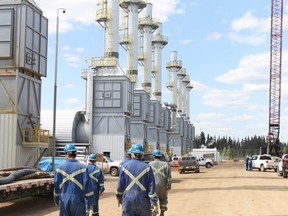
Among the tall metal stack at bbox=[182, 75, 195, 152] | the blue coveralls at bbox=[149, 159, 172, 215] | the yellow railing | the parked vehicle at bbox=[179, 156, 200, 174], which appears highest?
the tall metal stack at bbox=[182, 75, 195, 152]

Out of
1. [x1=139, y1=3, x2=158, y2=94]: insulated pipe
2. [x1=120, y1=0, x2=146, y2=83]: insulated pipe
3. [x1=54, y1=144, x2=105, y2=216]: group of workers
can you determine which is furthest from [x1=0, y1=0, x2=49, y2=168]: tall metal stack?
[x1=139, y1=3, x2=158, y2=94]: insulated pipe

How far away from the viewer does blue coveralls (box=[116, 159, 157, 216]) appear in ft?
25.1

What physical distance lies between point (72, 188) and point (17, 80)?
Result: 15.6 m

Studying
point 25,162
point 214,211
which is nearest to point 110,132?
point 25,162

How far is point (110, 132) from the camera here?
156ft

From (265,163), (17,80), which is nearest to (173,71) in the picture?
(265,163)

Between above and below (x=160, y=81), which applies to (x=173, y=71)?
above

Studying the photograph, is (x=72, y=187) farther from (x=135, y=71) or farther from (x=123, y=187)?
(x=135, y=71)

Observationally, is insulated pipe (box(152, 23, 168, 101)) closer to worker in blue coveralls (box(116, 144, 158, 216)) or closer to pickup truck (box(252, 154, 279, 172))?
pickup truck (box(252, 154, 279, 172))

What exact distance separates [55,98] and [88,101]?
1885 centimetres

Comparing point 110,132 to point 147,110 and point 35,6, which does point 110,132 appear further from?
point 35,6

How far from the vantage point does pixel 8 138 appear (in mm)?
22156

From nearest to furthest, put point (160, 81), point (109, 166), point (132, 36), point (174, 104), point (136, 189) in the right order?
point (136, 189) → point (109, 166) → point (132, 36) → point (160, 81) → point (174, 104)

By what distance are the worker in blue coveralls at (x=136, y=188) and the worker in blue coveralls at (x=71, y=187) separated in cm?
64
